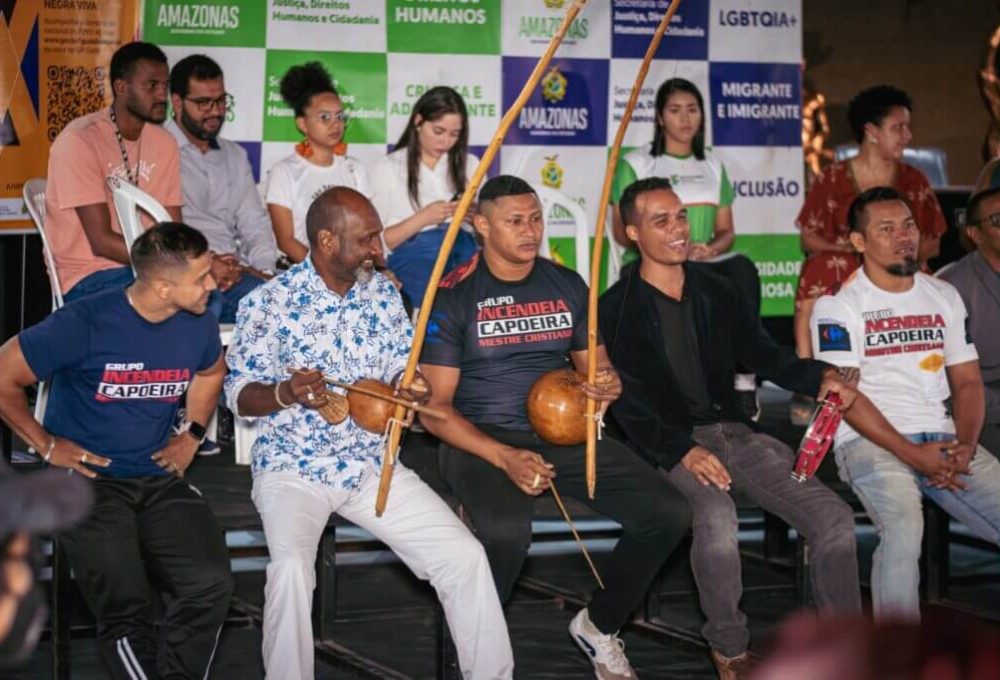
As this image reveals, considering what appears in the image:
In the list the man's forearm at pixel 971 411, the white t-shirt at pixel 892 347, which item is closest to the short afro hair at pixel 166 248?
the white t-shirt at pixel 892 347

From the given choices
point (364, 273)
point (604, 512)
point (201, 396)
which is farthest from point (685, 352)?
point (201, 396)

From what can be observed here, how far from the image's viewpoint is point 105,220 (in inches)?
191

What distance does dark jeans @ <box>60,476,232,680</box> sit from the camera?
3680 millimetres

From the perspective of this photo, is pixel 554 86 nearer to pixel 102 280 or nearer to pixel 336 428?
pixel 102 280

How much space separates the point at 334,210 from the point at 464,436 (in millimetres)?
721

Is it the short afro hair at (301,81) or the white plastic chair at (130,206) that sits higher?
the short afro hair at (301,81)

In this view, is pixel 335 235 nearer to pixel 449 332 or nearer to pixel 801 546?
pixel 449 332

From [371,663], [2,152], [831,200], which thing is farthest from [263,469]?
[831,200]

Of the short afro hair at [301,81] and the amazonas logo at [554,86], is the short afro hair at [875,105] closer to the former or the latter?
the amazonas logo at [554,86]

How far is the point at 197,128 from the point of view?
18.1 ft

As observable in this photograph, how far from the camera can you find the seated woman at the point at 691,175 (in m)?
5.91

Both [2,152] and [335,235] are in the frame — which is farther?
[2,152]

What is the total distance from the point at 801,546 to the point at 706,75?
9.53ft

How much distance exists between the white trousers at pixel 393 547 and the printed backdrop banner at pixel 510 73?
7.76ft
